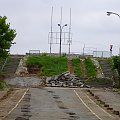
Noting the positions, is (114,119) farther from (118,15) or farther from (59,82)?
(59,82)

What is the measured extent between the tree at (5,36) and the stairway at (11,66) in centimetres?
1967

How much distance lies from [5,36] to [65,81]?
59.0ft

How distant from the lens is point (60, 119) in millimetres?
24688

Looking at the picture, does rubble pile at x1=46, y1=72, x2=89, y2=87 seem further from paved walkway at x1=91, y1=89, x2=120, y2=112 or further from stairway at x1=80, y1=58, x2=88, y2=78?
paved walkway at x1=91, y1=89, x2=120, y2=112

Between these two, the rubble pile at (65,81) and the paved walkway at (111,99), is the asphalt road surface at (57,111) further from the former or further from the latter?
the rubble pile at (65,81)

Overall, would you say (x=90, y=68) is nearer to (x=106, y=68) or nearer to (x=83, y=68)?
(x=83, y=68)

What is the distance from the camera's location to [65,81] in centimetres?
6912

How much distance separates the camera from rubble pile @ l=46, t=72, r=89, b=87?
66.9m

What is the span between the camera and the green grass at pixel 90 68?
255 ft

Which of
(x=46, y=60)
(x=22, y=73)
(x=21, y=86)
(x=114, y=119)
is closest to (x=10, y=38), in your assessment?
(x=21, y=86)

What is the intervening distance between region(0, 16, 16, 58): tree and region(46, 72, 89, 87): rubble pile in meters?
13.9

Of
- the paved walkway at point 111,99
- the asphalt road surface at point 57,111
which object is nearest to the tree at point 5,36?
the paved walkway at point 111,99

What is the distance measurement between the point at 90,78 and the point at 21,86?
495 inches

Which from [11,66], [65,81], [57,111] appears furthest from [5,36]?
[11,66]
